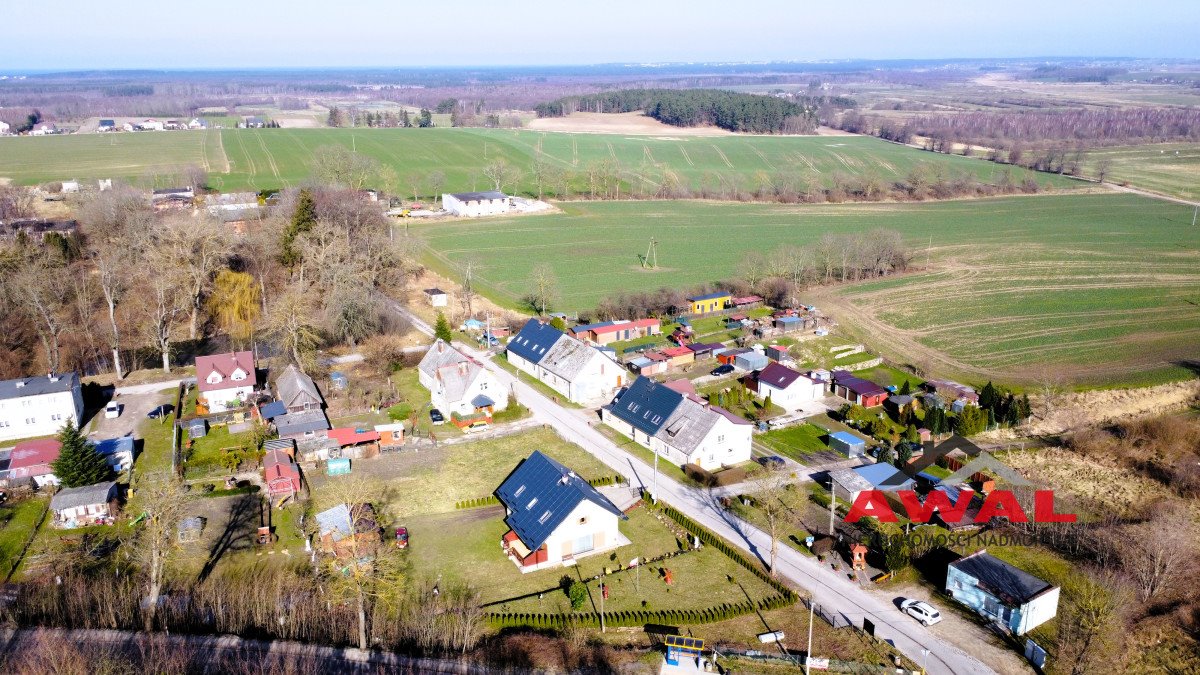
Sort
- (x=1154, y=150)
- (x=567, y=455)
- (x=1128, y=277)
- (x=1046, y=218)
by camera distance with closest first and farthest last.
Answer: (x=567, y=455) < (x=1128, y=277) < (x=1046, y=218) < (x=1154, y=150)

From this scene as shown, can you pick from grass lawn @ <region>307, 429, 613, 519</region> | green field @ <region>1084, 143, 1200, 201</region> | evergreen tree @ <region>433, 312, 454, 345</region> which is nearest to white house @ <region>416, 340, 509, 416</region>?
grass lawn @ <region>307, 429, 613, 519</region>

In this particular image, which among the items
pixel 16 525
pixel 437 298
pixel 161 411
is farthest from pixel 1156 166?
pixel 16 525

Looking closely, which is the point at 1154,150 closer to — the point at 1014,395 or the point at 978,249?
the point at 978,249

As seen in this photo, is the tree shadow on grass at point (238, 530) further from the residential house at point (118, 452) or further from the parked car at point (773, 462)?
the parked car at point (773, 462)

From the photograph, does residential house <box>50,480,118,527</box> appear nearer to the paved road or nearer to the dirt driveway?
the dirt driveway

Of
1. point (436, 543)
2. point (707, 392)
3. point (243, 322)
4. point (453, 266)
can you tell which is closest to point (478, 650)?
point (436, 543)

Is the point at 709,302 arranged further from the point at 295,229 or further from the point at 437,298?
the point at 295,229

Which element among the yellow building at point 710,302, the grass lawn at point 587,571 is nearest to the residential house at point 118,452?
the grass lawn at point 587,571
